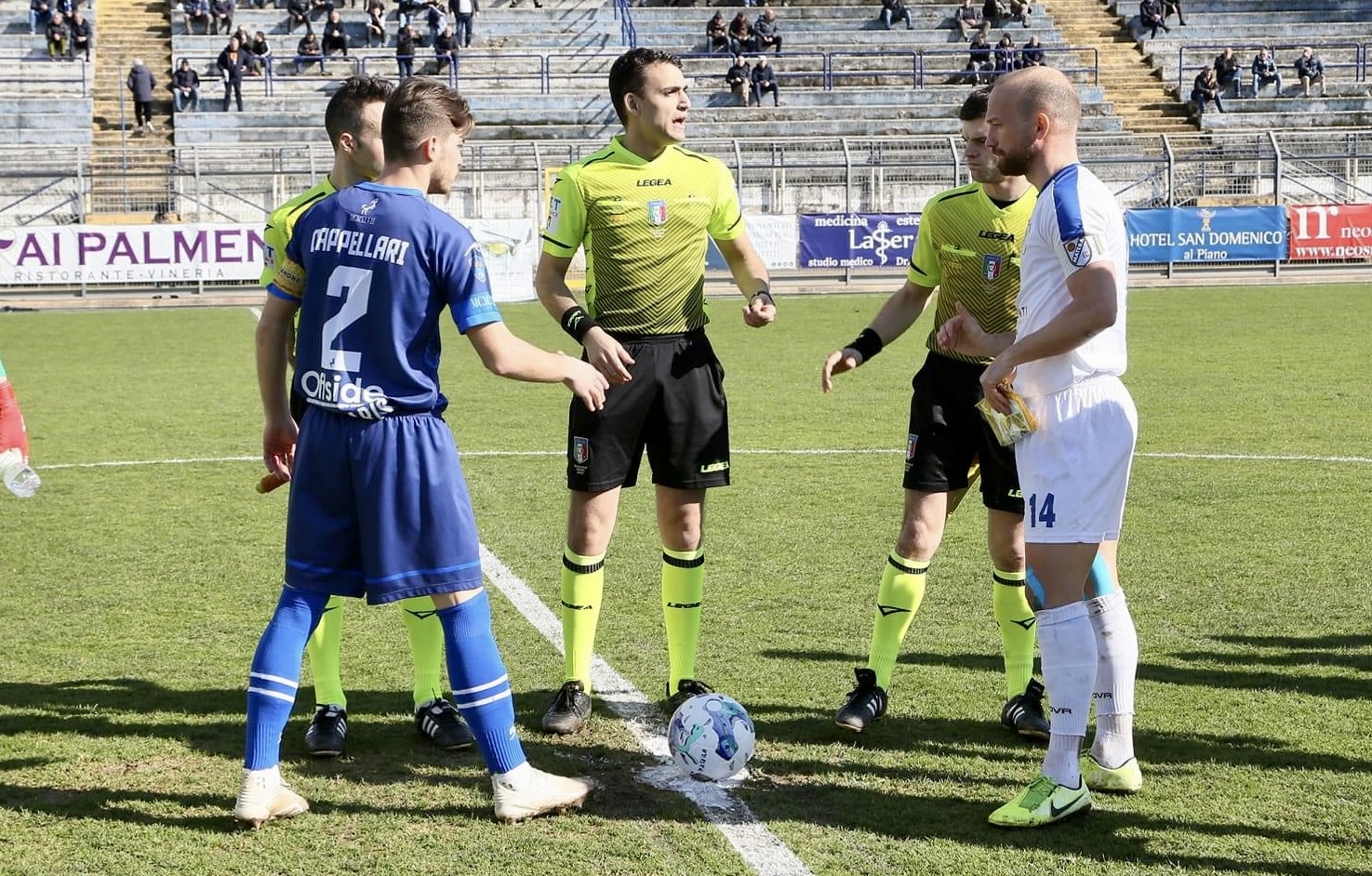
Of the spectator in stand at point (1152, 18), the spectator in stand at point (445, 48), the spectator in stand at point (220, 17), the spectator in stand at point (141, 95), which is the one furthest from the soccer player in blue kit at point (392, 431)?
the spectator in stand at point (1152, 18)

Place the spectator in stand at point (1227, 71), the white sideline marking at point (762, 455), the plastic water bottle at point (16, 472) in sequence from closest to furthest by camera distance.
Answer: the plastic water bottle at point (16, 472) < the white sideline marking at point (762, 455) < the spectator in stand at point (1227, 71)

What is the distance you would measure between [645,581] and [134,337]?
15253mm

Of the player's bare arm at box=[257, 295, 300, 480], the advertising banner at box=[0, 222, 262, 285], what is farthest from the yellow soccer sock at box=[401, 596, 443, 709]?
the advertising banner at box=[0, 222, 262, 285]

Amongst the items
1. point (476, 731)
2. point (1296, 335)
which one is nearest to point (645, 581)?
point (476, 731)

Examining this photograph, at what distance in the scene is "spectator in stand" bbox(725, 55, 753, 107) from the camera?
36.2m

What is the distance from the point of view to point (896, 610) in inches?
217

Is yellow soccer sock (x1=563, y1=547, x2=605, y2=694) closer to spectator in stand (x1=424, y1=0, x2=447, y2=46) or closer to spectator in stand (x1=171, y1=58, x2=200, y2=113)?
spectator in stand (x1=171, y1=58, x2=200, y2=113)

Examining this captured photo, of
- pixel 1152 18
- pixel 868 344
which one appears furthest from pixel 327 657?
pixel 1152 18

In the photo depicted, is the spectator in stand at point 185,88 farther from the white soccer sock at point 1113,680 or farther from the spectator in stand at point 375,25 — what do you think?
the white soccer sock at point 1113,680

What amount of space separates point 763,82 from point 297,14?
38.6 ft

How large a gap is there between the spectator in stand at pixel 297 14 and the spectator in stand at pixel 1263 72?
23543mm

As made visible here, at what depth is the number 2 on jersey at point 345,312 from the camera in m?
4.32

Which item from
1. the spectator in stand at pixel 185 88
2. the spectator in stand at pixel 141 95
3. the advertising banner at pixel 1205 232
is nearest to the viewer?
the advertising banner at pixel 1205 232

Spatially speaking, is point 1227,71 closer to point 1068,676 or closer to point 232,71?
point 232,71
